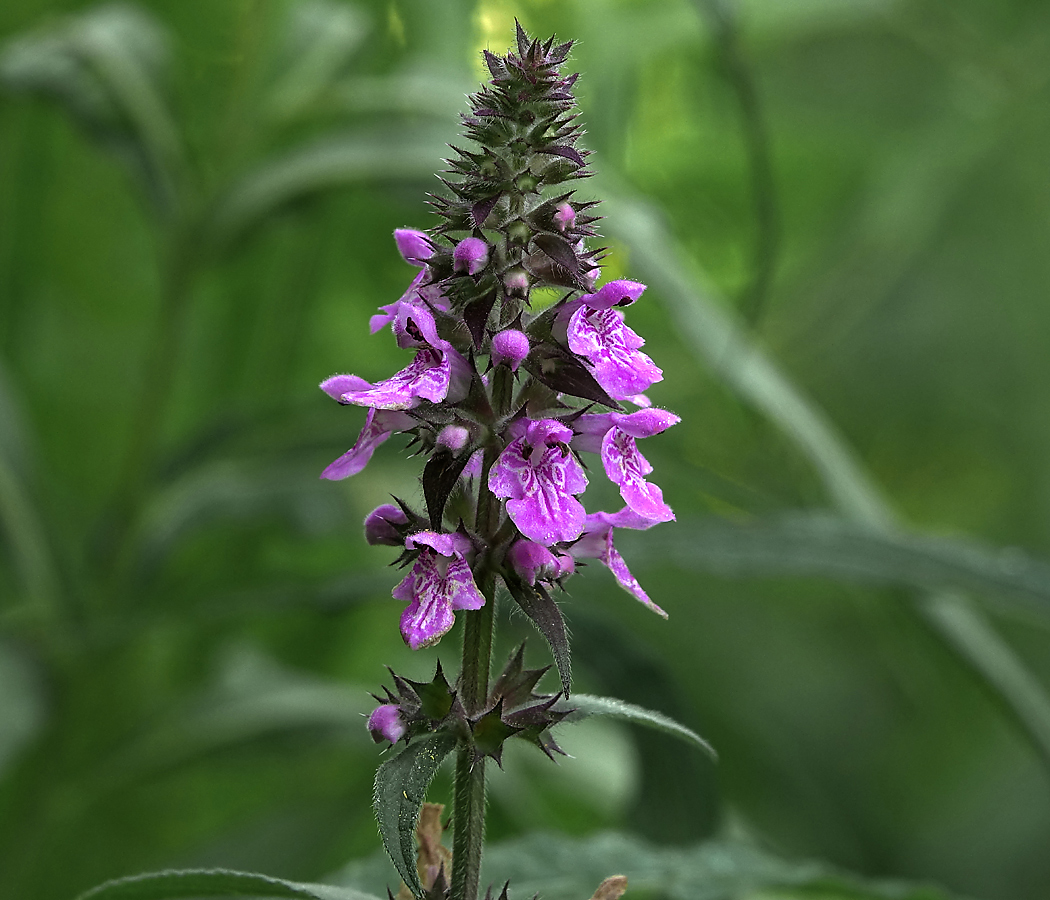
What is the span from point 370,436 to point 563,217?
0.49ft

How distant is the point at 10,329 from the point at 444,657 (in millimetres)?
879

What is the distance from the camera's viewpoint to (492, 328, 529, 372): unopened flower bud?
1.57ft

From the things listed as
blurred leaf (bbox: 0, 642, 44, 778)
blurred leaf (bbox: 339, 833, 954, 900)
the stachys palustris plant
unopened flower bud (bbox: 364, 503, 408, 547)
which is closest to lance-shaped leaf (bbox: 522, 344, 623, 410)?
the stachys palustris plant

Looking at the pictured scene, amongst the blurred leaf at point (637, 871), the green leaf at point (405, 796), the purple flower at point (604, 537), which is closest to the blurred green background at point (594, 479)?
the blurred leaf at point (637, 871)

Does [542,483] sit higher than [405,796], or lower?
higher

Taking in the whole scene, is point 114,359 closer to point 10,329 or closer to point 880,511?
point 10,329

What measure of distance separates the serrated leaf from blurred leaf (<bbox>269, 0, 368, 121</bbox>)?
0.93 metres

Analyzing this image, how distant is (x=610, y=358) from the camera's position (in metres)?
0.50

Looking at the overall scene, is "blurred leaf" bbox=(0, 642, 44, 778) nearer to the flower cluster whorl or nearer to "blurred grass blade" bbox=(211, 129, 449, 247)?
"blurred grass blade" bbox=(211, 129, 449, 247)

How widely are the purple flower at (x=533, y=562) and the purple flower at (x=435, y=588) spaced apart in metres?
0.02

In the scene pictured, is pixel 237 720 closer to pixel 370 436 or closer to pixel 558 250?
pixel 370 436

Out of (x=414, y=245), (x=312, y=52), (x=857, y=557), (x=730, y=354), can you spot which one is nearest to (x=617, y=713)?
(x=414, y=245)

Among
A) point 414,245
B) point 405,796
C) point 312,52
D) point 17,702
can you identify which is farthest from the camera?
point 312,52

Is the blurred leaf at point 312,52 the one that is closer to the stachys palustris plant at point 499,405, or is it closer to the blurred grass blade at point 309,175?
the blurred grass blade at point 309,175
